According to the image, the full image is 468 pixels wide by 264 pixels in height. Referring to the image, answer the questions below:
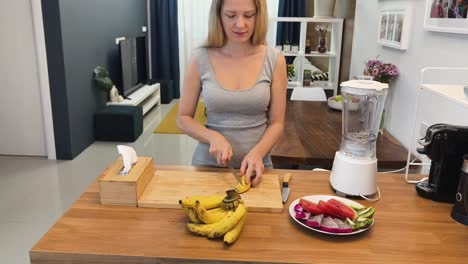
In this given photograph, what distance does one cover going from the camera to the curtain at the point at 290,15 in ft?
21.1

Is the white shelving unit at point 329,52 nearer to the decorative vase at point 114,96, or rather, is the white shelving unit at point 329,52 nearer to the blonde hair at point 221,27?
the decorative vase at point 114,96

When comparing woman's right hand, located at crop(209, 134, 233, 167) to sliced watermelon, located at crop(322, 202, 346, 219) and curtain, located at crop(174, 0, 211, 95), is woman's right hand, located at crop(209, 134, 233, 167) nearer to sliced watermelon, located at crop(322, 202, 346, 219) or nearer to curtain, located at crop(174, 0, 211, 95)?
sliced watermelon, located at crop(322, 202, 346, 219)

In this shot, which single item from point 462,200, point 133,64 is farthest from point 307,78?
point 462,200

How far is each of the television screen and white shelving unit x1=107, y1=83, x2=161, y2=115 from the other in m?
0.10

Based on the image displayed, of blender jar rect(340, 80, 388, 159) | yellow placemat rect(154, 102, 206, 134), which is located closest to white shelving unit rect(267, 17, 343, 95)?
yellow placemat rect(154, 102, 206, 134)

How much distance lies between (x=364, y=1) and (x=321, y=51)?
1.18 m

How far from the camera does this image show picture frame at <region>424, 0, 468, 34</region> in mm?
1796

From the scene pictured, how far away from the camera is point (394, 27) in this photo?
2.66m

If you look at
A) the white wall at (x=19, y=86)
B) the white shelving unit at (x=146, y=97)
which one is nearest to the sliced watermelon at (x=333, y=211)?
the white wall at (x=19, y=86)

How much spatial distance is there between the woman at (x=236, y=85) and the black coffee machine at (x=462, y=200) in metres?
0.65

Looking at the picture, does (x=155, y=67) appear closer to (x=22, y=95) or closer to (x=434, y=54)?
(x=22, y=95)

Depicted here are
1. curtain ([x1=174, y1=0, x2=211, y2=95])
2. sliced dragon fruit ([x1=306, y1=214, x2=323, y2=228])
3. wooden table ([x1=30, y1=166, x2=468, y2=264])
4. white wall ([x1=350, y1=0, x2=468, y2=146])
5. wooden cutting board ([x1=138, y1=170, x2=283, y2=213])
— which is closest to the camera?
wooden table ([x1=30, y1=166, x2=468, y2=264])

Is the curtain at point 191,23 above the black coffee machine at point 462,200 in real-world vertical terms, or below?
above

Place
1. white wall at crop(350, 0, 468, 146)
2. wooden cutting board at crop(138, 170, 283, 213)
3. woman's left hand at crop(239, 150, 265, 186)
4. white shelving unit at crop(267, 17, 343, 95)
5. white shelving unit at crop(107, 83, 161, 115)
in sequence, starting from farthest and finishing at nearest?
white shelving unit at crop(107, 83, 161, 115) < white shelving unit at crop(267, 17, 343, 95) < white wall at crop(350, 0, 468, 146) < woman's left hand at crop(239, 150, 265, 186) < wooden cutting board at crop(138, 170, 283, 213)
